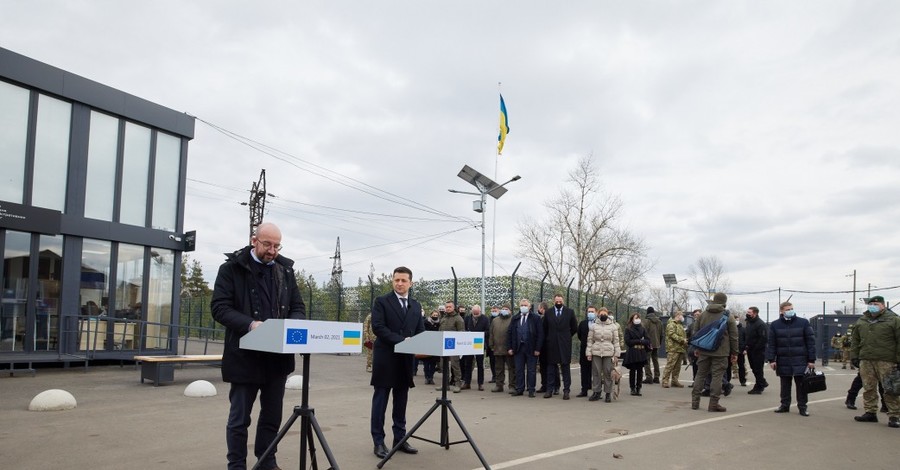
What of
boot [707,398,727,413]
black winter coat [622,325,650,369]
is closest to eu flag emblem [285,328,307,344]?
boot [707,398,727,413]

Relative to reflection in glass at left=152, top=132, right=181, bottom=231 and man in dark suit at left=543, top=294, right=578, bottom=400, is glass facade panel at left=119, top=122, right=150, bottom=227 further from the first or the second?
man in dark suit at left=543, top=294, right=578, bottom=400

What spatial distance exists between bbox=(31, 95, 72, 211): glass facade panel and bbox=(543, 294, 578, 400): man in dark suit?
40.4 feet

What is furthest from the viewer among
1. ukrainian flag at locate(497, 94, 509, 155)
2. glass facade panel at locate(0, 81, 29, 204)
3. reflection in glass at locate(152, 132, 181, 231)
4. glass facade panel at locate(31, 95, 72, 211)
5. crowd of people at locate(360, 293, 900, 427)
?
ukrainian flag at locate(497, 94, 509, 155)

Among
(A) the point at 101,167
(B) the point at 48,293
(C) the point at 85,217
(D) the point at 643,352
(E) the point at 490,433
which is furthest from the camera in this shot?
(A) the point at 101,167

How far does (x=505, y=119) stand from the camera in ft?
85.3

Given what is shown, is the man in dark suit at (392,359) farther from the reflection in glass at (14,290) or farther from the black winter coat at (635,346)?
the reflection in glass at (14,290)

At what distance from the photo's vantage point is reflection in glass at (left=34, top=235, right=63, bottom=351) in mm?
15352

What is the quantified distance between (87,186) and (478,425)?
13.1 meters

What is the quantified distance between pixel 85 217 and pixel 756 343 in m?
16.3

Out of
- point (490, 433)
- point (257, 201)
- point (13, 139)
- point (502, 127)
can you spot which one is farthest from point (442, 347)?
point (257, 201)

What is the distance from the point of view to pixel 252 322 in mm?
4578

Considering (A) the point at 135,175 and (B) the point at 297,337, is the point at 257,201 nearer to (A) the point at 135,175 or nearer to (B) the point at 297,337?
(A) the point at 135,175

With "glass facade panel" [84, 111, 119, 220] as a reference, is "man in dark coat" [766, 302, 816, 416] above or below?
below

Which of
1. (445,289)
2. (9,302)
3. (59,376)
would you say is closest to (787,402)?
(445,289)
